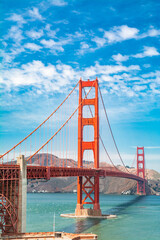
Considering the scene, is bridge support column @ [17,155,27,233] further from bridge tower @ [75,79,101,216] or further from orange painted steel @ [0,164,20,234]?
bridge tower @ [75,79,101,216]

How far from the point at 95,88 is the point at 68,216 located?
85.8ft

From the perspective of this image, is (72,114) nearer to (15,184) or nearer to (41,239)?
(15,184)

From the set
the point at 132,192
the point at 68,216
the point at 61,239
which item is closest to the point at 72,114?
the point at 68,216

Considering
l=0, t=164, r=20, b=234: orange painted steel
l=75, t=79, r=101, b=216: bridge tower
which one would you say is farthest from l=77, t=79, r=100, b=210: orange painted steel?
l=0, t=164, r=20, b=234: orange painted steel

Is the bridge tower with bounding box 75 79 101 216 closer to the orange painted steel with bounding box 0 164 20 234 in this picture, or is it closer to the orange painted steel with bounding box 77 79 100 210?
the orange painted steel with bounding box 77 79 100 210

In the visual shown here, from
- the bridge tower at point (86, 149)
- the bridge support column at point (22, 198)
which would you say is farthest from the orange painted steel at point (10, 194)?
the bridge tower at point (86, 149)

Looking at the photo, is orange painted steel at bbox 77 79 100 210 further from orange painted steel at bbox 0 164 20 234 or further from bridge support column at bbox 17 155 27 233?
orange painted steel at bbox 0 164 20 234

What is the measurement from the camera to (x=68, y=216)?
67.2m

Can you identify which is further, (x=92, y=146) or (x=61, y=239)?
(x=92, y=146)

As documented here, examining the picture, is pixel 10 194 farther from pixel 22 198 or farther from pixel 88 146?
pixel 88 146

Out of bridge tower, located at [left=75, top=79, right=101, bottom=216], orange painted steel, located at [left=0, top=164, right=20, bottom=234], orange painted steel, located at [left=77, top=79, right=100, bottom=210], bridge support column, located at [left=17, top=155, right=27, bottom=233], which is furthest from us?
orange painted steel, located at [left=77, top=79, right=100, bottom=210]

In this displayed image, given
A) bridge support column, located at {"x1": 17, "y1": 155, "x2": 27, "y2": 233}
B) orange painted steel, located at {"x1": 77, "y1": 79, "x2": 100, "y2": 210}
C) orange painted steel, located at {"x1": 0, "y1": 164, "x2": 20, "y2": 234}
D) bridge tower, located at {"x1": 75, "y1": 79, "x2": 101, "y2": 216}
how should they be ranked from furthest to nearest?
orange painted steel, located at {"x1": 77, "y1": 79, "x2": 100, "y2": 210}, bridge tower, located at {"x1": 75, "y1": 79, "x2": 101, "y2": 216}, bridge support column, located at {"x1": 17, "y1": 155, "x2": 27, "y2": 233}, orange painted steel, located at {"x1": 0, "y1": 164, "x2": 20, "y2": 234}

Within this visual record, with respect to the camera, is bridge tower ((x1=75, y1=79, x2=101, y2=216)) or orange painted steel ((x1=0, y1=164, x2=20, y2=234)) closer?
orange painted steel ((x1=0, y1=164, x2=20, y2=234))

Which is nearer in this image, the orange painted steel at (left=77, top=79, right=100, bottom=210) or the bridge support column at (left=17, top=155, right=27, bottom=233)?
the bridge support column at (left=17, top=155, right=27, bottom=233)
